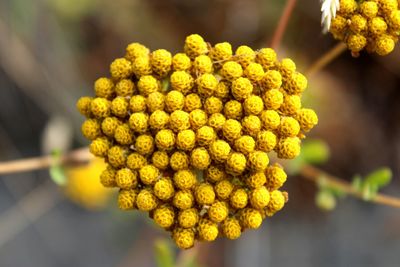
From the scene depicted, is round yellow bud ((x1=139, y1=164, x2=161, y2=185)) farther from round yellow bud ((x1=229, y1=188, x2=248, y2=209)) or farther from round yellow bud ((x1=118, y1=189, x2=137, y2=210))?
round yellow bud ((x1=229, y1=188, x2=248, y2=209))

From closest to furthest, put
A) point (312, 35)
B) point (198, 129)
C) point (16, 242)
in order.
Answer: point (198, 129) → point (312, 35) → point (16, 242)

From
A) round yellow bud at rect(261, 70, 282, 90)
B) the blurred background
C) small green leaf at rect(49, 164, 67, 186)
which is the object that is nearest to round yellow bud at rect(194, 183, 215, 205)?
round yellow bud at rect(261, 70, 282, 90)

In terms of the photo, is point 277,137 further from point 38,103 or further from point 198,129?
point 38,103

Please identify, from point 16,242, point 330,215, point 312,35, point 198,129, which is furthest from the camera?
point 16,242

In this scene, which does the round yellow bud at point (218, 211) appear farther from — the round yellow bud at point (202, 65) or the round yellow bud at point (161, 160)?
the round yellow bud at point (202, 65)

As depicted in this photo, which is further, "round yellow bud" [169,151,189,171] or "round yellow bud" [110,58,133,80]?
"round yellow bud" [110,58,133,80]

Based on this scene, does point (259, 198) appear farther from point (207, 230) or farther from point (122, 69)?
point (122, 69)

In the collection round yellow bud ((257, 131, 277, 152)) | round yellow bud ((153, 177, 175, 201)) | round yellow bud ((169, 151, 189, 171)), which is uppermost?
round yellow bud ((257, 131, 277, 152))

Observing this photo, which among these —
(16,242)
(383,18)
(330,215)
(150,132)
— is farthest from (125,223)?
(383,18)
